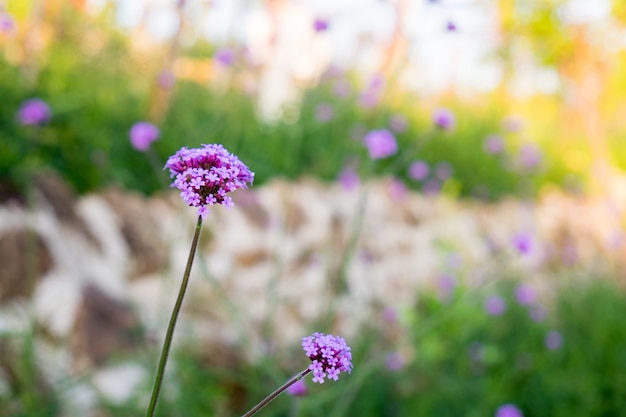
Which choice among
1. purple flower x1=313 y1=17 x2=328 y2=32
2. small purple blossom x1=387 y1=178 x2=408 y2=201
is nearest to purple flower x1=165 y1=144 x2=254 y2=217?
purple flower x1=313 y1=17 x2=328 y2=32

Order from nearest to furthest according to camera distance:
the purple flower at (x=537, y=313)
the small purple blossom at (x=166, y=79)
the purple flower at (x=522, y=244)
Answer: the purple flower at (x=522, y=244) < the small purple blossom at (x=166, y=79) < the purple flower at (x=537, y=313)

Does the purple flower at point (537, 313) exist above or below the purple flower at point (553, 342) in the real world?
above

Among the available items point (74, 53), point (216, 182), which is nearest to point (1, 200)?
point (74, 53)

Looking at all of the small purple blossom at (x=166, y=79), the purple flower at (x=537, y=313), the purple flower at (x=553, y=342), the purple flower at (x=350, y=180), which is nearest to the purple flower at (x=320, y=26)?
the small purple blossom at (x=166, y=79)

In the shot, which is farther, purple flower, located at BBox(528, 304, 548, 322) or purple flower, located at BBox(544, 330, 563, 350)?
purple flower, located at BBox(528, 304, 548, 322)

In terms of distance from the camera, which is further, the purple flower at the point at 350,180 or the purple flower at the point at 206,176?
the purple flower at the point at 350,180

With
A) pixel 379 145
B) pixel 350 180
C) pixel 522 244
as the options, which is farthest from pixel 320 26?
pixel 350 180

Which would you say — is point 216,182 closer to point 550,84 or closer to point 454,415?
point 454,415

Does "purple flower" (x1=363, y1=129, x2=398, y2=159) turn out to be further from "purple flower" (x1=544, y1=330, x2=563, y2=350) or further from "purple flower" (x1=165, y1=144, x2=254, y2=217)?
"purple flower" (x1=544, y1=330, x2=563, y2=350)

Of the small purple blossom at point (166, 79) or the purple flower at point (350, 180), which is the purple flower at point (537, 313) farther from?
the small purple blossom at point (166, 79)
